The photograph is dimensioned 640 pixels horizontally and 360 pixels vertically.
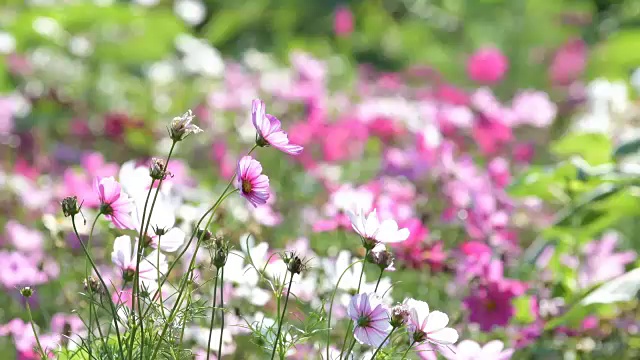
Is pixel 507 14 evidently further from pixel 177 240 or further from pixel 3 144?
pixel 177 240

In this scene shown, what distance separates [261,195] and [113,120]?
198 cm

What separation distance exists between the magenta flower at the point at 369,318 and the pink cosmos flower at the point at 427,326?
0.03m

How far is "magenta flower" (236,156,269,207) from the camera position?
1.13 metres

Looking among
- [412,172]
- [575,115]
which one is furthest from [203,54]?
Result: [412,172]

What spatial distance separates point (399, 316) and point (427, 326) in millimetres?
57

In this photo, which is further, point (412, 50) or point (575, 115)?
point (412, 50)

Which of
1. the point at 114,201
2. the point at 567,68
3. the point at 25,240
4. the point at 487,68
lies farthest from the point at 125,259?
the point at 567,68

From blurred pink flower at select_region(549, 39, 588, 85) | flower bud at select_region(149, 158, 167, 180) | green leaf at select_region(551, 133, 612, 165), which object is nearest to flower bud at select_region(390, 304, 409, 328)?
flower bud at select_region(149, 158, 167, 180)

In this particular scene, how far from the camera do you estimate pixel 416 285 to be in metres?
2.07

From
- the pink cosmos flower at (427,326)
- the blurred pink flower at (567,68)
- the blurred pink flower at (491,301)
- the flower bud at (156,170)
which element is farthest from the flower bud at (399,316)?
the blurred pink flower at (567,68)

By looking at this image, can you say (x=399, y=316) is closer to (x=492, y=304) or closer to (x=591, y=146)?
(x=492, y=304)

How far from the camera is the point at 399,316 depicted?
1094 millimetres

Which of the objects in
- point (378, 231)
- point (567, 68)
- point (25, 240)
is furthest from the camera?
point (567, 68)

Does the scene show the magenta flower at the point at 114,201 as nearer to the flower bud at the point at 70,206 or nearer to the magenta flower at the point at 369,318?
the flower bud at the point at 70,206
